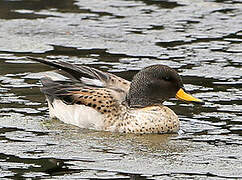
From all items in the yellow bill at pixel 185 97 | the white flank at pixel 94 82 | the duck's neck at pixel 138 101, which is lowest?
the duck's neck at pixel 138 101

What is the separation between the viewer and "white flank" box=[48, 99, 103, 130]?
1020cm

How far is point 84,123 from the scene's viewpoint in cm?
1024

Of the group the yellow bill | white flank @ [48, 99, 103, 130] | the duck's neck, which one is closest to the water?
white flank @ [48, 99, 103, 130]

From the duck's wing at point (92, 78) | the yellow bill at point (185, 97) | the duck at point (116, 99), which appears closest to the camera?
the duck at point (116, 99)

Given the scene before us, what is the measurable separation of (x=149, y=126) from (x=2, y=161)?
2.08 meters

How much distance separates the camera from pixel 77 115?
1030 centimetres

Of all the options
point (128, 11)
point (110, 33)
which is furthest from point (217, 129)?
point (128, 11)

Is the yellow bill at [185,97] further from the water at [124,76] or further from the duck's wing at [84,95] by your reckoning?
the duck's wing at [84,95]

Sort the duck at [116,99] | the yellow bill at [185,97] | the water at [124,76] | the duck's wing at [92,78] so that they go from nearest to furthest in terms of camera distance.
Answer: the water at [124,76]
the duck at [116,99]
the yellow bill at [185,97]
the duck's wing at [92,78]

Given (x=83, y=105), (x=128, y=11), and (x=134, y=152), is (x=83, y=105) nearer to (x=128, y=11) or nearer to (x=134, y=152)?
(x=134, y=152)

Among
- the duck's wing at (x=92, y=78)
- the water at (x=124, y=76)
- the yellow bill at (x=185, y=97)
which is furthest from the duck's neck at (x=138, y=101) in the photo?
the water at (x=124, y=76)

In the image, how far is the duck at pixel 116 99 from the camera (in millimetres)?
10156

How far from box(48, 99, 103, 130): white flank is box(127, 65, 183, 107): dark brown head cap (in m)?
0.45

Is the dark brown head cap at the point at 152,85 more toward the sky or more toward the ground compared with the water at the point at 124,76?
more toward the sky
